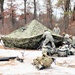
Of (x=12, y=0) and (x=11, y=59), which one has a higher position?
(x=12, y=0)

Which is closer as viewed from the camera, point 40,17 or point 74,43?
point 74,43

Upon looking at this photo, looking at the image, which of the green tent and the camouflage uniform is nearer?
the camouflage uniform

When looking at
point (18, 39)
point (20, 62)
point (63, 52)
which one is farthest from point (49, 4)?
point (20, 62)

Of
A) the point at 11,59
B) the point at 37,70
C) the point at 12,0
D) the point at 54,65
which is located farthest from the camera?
the point at 12,0

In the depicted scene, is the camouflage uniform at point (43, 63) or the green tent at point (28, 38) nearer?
the camouflage uniform at point (43, 63)

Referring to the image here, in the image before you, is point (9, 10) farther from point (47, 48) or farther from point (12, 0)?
point (47, 48)

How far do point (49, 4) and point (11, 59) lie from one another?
33.3m

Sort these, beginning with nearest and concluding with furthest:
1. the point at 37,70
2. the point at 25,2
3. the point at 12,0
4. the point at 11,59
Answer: the point at 37,70 < the point at 11,59 < the point at 25,2 < the point at 12,0

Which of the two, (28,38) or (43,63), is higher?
(43,63)

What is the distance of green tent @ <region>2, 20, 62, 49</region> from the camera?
63.7ft

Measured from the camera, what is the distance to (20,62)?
12.4 m

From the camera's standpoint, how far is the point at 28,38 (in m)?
19.3

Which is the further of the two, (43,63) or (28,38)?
(28,38)

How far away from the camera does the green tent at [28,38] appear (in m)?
19.4
